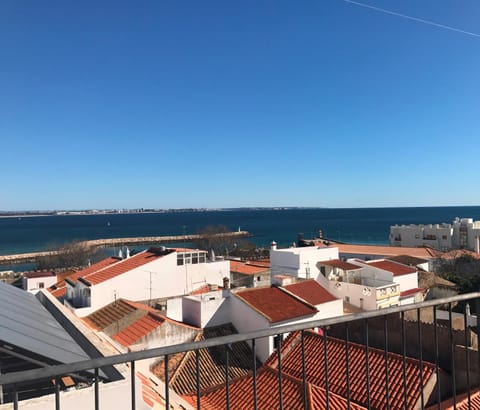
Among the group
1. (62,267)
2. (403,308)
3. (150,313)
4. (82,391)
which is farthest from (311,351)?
(62,267)

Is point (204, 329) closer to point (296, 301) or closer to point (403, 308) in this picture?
point (296, 301)

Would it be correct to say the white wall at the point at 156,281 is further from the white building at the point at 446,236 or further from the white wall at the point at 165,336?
the white building at the point at 446,236

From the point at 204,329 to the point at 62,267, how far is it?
3327 centimetres

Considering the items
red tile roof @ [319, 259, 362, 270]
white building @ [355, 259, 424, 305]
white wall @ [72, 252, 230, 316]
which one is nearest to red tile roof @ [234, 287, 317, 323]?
white wall @ [72, 252, 230, 316]

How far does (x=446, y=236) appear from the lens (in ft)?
142

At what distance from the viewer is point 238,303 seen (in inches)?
532

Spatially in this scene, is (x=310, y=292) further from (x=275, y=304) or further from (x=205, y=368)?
(x=205, y=368)

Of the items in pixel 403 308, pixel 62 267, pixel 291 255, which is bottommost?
pixel 62 267

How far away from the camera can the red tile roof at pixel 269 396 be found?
7484 mm

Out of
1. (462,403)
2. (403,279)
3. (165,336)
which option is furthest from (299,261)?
(462,403)

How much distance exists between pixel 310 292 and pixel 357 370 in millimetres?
6393

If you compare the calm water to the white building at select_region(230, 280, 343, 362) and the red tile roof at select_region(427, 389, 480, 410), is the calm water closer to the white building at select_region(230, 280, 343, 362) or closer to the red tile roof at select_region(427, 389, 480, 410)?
the white building at select_region(230, 280, 343, 362)

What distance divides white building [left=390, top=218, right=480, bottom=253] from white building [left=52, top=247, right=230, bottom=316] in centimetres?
3213

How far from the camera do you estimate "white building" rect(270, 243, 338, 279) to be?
840 inches
